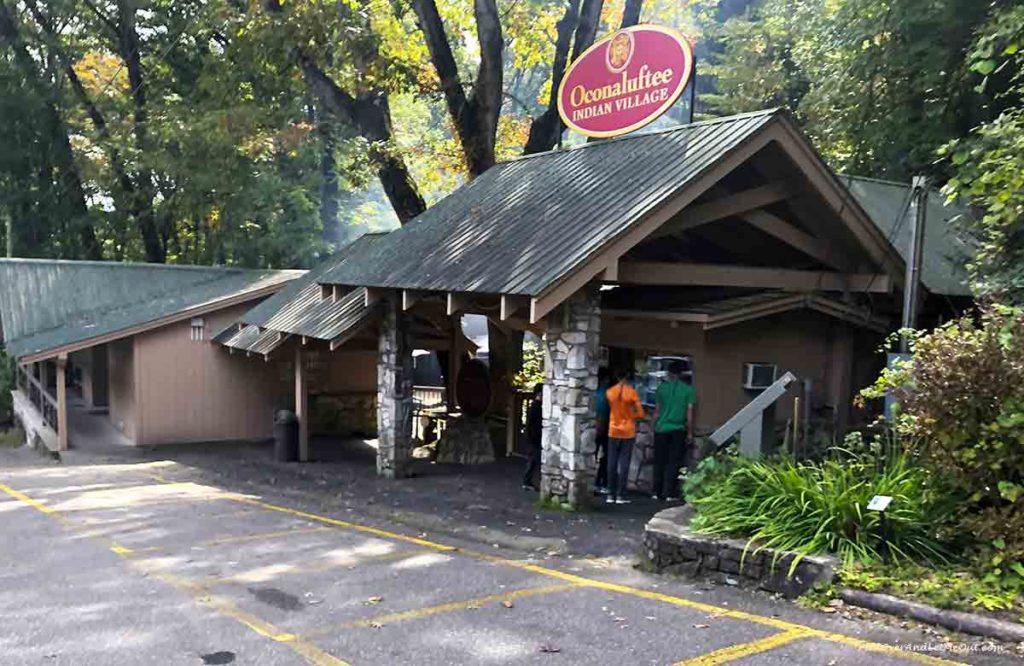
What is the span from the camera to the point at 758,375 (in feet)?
39.9

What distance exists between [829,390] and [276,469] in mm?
9448

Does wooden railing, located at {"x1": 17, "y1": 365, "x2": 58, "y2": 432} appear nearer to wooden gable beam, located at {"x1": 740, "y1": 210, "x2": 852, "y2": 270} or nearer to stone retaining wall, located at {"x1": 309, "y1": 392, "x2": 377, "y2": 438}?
stone retaining wall, located at {"x1": 309, "y1": 392, "x2": 377, "y2": 438}

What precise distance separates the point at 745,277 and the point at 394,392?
5.39 meters

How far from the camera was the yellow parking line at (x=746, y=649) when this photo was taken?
5.27 metres

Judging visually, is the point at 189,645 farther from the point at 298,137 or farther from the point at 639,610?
the point at 298,137

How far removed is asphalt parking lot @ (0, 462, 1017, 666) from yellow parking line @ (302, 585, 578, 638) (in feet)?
0.07

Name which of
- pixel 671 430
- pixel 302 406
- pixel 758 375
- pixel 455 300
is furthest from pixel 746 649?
pixel 302 406

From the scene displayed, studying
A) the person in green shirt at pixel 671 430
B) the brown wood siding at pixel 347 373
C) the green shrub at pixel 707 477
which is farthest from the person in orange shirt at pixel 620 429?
the brown wood siding at pixel 347 373

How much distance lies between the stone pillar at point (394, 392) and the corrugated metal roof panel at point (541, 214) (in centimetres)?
86

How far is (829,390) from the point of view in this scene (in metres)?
13.2

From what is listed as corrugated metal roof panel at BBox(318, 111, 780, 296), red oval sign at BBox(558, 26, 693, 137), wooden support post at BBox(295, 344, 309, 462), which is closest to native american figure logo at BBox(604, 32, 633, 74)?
red oval sign at BBox(558, 26, 693, 137)

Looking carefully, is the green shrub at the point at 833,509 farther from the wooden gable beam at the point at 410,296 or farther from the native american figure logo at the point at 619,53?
the native american figure logo at the point at 619,53

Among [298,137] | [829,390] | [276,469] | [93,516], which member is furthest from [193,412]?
[829,390]

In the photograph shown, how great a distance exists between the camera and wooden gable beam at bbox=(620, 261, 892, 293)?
10.5m
